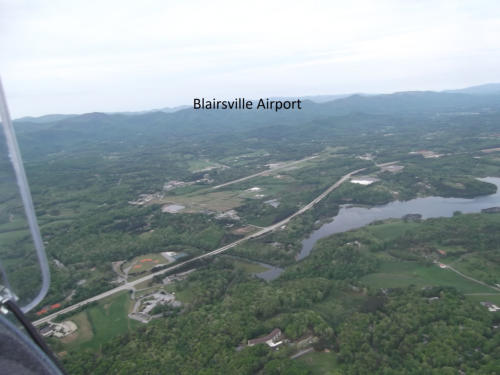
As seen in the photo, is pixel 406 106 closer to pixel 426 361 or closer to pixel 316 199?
pixel 316 199

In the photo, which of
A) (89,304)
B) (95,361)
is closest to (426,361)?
(95,361)

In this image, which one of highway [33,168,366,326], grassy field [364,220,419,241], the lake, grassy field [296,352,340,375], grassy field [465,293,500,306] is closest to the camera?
grassy field [296,352,340,375]

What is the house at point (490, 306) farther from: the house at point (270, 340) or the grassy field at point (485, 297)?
the house at point (270, 340)

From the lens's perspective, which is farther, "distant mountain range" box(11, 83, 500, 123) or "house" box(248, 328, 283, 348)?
"distant mountain range" box(11, 83, 500, 123)

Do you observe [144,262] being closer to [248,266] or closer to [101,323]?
[101,323]

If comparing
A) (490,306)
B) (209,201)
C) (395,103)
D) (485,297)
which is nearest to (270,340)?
(490,306)

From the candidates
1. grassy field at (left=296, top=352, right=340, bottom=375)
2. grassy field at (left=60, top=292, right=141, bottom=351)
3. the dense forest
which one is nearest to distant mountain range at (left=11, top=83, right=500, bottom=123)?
the dense forest

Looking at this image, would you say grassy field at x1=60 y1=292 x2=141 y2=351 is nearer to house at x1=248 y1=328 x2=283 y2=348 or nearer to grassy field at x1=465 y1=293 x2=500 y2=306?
house at x1=248 y1=328 x2=283 y2=348
